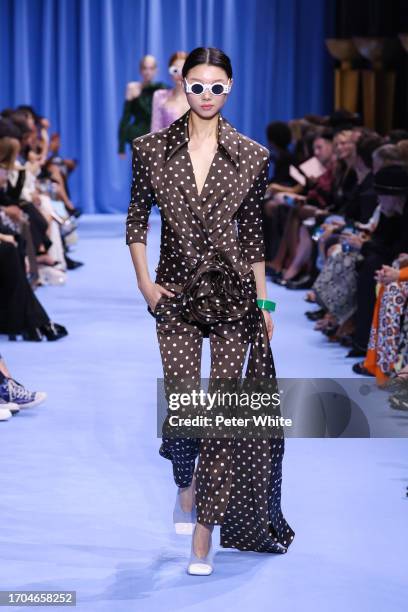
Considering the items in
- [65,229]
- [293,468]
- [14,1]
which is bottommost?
[65,229]

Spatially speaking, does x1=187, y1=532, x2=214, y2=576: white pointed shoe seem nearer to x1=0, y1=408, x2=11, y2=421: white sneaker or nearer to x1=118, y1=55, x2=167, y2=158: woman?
x1=0, y1=408, x2=11, y2=421: white sneaker

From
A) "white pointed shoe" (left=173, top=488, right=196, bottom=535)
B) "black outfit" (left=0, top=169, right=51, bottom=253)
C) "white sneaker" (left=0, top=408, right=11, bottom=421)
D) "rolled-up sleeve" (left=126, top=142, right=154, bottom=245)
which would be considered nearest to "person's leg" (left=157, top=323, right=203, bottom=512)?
"rolled-up sleeve" (left=126, top=142, right=154, bottom=245)

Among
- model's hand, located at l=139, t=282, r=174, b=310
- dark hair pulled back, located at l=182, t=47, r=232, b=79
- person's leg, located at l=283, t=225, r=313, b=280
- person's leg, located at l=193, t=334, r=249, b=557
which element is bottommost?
person's leg, located at l=283, t=225, r=313, b=280

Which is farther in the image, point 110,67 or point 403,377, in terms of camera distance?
point 110,67

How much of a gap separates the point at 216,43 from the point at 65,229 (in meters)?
4.78

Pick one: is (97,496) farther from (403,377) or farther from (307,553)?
(403,377)

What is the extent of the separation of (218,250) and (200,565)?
76 cm

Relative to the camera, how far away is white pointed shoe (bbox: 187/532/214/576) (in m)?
3.07

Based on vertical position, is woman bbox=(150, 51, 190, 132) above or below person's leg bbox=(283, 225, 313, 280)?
above

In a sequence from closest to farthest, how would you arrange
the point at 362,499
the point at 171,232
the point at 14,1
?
Result: the point at 171,232, the point at 362,499, the point at 14,1

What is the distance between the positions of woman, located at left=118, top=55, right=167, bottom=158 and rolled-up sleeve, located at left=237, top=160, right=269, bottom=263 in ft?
25.5

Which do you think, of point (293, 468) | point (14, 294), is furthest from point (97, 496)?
point (14, 294)

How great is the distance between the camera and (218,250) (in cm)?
301

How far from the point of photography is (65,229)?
9.77 m
